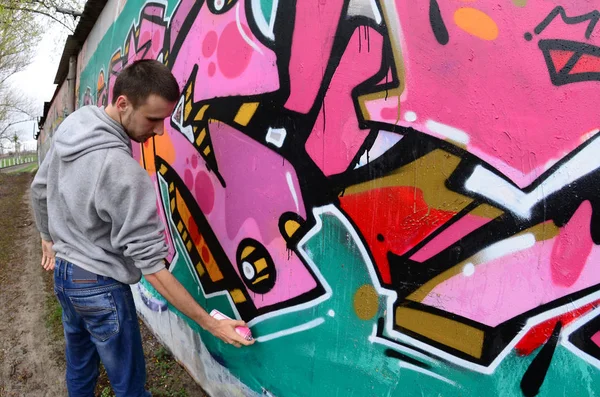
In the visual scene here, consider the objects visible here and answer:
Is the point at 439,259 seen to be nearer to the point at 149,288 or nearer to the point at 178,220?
the point at 178,220

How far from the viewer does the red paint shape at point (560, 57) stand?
3.59ft

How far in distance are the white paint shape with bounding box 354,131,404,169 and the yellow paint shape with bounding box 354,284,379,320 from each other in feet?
1.58

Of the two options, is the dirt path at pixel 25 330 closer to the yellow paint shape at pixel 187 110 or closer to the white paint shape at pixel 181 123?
the white paint shape at pixel 181 123

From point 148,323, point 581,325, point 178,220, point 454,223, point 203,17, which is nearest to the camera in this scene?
point 581,325

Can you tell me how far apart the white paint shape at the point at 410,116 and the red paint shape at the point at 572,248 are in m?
0.56

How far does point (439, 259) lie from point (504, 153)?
1.32ft

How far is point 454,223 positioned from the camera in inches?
52.1

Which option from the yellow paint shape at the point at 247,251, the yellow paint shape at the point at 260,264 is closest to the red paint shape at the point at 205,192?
the yellow paint shape at the point at 247,251

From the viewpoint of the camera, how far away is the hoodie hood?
1.77 meters

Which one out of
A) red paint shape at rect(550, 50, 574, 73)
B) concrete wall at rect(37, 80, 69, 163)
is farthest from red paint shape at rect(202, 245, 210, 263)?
concrete wall at rect(37, 80, 69, 163)

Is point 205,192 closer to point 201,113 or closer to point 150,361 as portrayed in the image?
point 201,113

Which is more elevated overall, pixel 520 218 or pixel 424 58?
pixel 424 58

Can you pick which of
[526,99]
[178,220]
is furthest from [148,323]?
[526,99]

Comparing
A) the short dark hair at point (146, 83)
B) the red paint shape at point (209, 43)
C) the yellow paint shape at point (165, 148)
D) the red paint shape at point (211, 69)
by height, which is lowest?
the yellow paint shape at point (165, 148)
